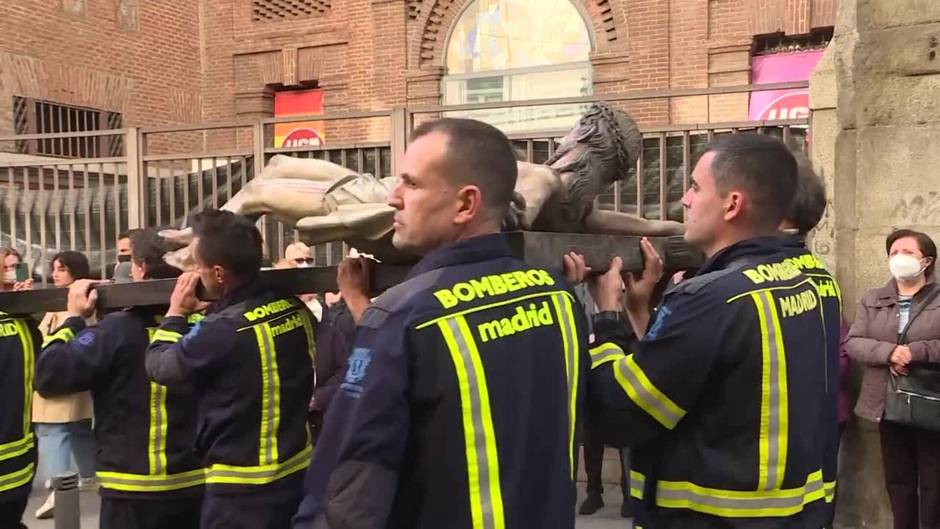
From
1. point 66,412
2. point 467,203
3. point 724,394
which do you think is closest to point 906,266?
point 724,394

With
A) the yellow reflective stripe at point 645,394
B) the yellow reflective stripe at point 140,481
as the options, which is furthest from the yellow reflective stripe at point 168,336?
the yellow reflective stripe at point 645,394

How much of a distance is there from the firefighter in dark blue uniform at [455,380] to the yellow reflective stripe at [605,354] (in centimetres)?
35

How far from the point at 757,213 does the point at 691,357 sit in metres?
0.43

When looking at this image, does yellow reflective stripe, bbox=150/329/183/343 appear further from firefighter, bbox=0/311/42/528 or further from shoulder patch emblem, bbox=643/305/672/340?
shoulder patch emblem, bbox=643/305/672/340

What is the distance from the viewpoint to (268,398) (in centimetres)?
323

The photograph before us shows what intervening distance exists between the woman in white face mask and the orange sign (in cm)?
1063

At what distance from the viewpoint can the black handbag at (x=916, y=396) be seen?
4.17m

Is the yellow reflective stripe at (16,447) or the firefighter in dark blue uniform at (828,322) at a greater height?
the firefighter in dark blue uniform at (828,322)

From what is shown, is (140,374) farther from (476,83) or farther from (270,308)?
(476,83)

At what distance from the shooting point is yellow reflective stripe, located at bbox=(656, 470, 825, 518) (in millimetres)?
2252

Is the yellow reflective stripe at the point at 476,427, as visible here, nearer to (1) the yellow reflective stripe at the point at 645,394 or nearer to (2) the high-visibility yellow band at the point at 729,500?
(1) the yellow reflective stripe at the point at 645,394

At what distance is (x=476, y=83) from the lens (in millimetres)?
13867

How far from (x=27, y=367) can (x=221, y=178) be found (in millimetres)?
4326

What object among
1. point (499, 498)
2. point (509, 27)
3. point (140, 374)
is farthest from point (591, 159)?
point (509, 27)
